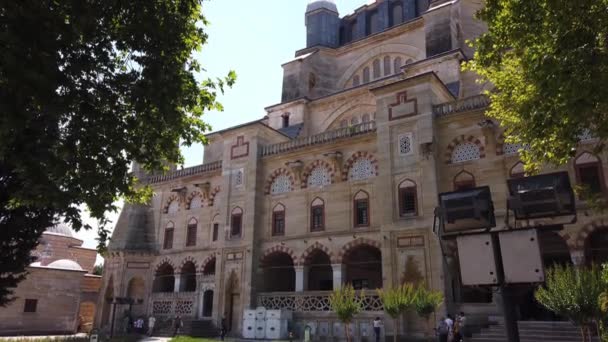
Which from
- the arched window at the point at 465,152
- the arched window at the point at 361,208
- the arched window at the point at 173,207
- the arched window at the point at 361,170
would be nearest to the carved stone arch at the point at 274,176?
the arched window at the point at 361,170

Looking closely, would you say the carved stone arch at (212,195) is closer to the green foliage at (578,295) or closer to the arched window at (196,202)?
the arched window at (196,202)

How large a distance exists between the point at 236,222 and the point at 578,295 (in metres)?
15.9

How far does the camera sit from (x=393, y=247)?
53.8 feet

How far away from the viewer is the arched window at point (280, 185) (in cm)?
2061

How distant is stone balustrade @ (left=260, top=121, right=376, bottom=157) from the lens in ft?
62.0

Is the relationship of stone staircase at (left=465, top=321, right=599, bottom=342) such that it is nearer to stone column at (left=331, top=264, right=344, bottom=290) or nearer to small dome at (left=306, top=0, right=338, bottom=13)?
stone column at (left=331, top=264, right=344, bottom=290)

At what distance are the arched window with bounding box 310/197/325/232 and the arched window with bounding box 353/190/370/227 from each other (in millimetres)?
1513

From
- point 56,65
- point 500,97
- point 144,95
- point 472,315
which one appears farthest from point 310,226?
A: point 56,65

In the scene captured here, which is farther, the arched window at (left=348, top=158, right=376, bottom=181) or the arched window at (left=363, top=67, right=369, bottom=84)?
the arched window at (left=363, top=67, right=369, bottom=84)

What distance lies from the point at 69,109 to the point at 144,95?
1282mm

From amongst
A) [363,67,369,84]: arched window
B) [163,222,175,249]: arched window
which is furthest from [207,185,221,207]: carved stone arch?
[363,67,369,84]: arched window

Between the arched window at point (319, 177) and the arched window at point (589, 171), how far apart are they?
9.05 m

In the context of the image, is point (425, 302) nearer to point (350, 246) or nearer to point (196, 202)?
point (350, 246)

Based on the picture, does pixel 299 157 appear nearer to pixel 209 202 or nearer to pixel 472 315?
pixel 209 202
